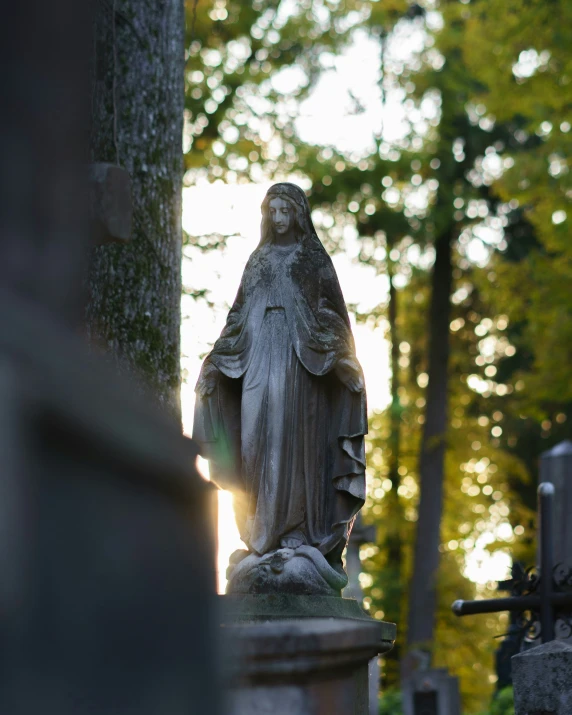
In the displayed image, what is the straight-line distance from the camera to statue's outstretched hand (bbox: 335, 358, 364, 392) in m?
6.32

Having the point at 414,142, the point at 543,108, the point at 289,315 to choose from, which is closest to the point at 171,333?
the point at 289,315

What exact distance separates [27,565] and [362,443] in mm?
4954

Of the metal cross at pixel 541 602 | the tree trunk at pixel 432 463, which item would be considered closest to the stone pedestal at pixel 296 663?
the metal cross at pixel 541 602

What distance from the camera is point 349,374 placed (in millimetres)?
6336

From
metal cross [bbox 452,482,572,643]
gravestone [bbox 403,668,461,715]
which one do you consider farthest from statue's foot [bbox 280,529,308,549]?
gravestone [bbox 403,668,461,715]

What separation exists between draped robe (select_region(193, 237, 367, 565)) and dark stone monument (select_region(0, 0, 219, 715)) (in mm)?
4501

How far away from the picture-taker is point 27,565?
1437 mm

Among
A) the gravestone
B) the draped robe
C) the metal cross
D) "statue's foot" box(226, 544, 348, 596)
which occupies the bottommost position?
the gravestone

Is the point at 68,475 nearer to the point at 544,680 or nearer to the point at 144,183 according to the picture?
the point at 544,680

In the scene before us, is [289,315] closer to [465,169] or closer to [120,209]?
[120,209]

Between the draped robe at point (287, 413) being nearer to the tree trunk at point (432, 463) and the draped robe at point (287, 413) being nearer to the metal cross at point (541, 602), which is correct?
the metal cross at point (541, 602)

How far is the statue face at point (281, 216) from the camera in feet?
21.9

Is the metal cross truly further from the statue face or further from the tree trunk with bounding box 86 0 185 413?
the statue face

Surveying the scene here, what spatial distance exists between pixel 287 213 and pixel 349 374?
97 centimetres
